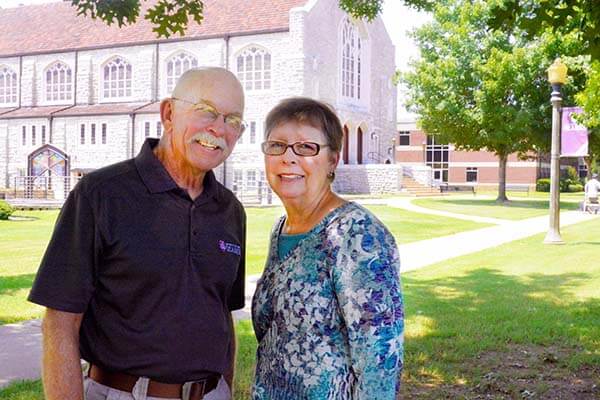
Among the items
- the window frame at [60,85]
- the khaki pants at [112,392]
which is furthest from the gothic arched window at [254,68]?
the khaki pants at [112,392]

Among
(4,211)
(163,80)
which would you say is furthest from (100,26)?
(4,211)

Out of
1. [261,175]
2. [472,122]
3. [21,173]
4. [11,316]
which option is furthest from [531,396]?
[21,173]

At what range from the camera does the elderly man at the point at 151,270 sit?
228 cm

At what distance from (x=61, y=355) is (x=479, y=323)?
6112mm

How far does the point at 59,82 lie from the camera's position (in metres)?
49.8

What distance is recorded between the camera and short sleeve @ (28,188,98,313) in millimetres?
2238

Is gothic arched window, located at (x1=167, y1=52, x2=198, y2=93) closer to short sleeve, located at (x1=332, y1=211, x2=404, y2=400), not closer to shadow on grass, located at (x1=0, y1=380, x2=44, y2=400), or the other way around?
shadow on grass, located at (x1=0, y1=380, x2=44, y2=400)

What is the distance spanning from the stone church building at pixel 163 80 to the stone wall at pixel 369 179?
0.21 feet

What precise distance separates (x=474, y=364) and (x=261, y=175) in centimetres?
3434

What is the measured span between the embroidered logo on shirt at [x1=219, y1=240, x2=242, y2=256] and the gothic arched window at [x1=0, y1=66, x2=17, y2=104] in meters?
53.5

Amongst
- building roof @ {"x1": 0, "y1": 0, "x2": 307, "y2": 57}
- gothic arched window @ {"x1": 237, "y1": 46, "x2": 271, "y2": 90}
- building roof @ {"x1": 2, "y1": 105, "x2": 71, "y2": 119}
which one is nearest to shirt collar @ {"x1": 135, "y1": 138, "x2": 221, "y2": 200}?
building roof @ {"x1": 0, "y1": 0, "x2": 307, "y2": 57}

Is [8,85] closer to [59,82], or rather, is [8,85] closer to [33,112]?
[59,82]

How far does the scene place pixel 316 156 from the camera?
251 centimetres

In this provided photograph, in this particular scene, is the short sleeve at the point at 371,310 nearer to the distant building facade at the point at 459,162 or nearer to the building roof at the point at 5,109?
the building roof at the point at 5,109
